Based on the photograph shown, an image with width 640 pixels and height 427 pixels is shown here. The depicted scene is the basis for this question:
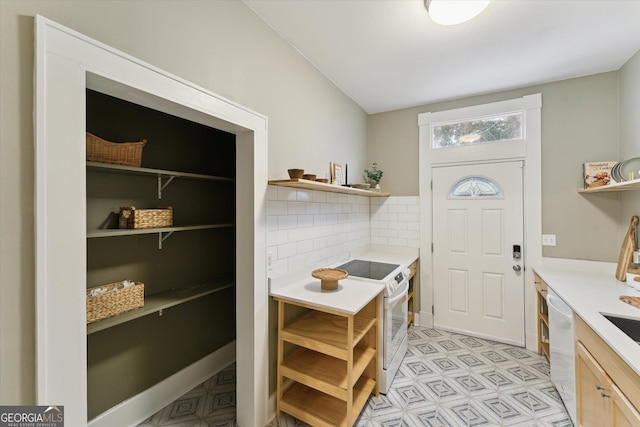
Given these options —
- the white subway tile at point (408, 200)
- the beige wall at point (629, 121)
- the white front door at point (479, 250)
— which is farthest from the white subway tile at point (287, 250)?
the beige wall at point (629, 121)

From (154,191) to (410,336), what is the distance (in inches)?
117

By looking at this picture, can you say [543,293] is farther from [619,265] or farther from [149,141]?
[149,141]

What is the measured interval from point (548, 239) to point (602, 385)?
1.77 metres

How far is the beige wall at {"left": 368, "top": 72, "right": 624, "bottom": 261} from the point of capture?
248 cm

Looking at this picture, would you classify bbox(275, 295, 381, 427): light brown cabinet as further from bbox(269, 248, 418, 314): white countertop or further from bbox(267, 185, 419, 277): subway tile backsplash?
bbox(267, 185, 419, 277): subway tile backsplash

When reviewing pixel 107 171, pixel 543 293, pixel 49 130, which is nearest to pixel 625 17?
pixel 543 293

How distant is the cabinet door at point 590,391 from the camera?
1.31 meters

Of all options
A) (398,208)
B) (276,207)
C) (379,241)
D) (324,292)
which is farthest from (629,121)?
(276,207)

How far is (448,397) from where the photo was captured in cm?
206

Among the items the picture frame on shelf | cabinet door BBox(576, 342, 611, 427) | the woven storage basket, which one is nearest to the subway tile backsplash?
the picture frame on shelf

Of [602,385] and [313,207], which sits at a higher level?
[313,207]

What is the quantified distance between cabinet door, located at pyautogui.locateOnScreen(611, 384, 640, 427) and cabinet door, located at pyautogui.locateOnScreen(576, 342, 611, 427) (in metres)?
0.05

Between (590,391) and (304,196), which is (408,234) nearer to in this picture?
(304,196)

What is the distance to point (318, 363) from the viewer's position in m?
1.89
